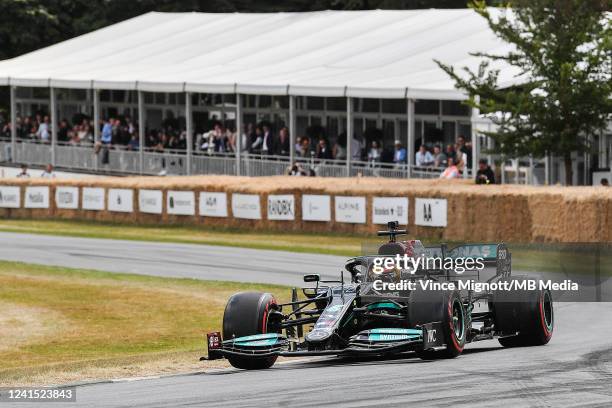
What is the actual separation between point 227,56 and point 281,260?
25.3 metres

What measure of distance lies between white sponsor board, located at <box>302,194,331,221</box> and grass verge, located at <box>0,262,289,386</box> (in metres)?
9.11

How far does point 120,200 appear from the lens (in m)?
45.4

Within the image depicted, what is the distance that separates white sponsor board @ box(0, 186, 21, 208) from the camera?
4825cm

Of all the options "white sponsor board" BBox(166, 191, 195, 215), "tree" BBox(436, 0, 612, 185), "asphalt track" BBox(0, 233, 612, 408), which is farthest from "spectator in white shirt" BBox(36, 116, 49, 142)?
"asphalt track" BBox(0, 233, 612, 408)

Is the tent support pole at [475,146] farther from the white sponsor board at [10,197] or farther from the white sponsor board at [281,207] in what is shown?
the white sponsor board at [10,197]

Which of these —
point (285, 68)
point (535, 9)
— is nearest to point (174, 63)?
point (285, 68)

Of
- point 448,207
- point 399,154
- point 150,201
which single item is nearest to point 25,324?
point 448,207

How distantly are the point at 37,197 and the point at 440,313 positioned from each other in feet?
108

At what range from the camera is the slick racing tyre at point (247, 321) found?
17.1m

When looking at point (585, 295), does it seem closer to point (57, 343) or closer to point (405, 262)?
point (405, 262)

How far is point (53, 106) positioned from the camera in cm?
5888

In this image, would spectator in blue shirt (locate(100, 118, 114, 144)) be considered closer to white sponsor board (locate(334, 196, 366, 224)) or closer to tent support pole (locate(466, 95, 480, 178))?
tent support pole (locate(466, 95, 480, 178))

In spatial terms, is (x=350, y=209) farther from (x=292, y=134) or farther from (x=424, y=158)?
Answer: (x=292, y=134)

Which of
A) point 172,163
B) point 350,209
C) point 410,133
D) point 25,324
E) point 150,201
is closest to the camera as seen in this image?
point 25,324
